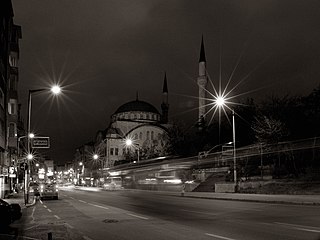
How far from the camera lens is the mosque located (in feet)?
375

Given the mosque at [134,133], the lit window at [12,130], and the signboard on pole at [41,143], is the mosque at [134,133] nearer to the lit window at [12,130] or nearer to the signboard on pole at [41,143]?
the lit window at [12,130]

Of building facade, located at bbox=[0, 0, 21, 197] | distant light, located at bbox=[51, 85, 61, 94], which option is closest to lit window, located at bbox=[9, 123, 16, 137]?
building facade, located at bbox=[0, 0, 21, 197]

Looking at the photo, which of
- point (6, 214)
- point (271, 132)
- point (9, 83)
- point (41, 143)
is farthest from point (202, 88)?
point (6, 214)

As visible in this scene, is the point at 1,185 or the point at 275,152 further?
the point at 275,152

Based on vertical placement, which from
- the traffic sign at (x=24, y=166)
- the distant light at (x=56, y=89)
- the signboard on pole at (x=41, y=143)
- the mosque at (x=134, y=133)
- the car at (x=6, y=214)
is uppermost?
the mosque at (x=134, y=133)

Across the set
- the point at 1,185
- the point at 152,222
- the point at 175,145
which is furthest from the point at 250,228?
the point at 175,145

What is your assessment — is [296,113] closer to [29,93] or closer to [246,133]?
[246,133]

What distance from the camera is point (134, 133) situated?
405 feet

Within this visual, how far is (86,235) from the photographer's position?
13.8 m

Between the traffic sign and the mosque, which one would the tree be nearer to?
the traffic sign

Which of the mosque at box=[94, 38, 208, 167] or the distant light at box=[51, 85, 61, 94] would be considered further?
the mosque at box=[94, 38, 208, 167]

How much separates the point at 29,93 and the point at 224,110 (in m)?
54.2

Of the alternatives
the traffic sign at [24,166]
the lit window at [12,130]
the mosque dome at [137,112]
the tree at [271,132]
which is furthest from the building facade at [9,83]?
the mosque dome at [137,112]

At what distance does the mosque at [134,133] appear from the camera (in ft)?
375
